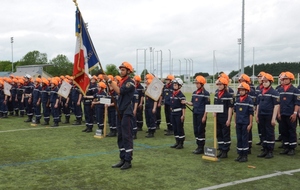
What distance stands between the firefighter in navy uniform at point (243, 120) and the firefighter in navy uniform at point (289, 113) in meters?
1.39

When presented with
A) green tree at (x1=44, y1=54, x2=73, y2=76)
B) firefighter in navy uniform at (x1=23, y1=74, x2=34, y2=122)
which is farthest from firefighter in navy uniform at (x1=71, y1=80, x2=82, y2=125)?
green tree at (x1=44, y1=54, x2=73, y2=76)

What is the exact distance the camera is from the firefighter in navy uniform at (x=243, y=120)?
810cm

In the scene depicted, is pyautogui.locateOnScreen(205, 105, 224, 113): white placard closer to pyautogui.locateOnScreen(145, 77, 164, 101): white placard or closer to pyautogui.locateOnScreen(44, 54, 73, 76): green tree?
pyautogui.locateOnScreen(145, 77, 164, 101): white placard

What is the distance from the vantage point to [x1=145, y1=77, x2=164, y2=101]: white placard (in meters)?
11.8

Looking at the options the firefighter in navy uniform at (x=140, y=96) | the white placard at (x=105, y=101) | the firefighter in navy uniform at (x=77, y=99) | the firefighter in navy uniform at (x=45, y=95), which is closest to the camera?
the white placard at (x=105, y=101)

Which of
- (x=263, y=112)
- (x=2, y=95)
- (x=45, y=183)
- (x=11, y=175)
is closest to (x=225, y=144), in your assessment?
(x=263, y=112)

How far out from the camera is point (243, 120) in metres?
8.13

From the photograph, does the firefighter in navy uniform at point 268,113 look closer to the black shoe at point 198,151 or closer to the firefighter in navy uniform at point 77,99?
the black shoe at point 198,151

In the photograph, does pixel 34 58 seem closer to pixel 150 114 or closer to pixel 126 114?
pixel 150 114

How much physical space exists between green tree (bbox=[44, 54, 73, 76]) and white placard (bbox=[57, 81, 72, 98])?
63.7 metres

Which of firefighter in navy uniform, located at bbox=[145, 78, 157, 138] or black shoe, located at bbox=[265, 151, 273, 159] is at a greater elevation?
firefighter in navy uniform, located at bbox=[145, 78, 157, 138]

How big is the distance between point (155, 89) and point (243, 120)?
167 inches

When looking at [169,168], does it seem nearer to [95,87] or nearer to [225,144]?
[225,144]


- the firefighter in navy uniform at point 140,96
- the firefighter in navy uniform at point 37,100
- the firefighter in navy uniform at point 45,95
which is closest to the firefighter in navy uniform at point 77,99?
the firefighter in navy uniform at point 45,95
